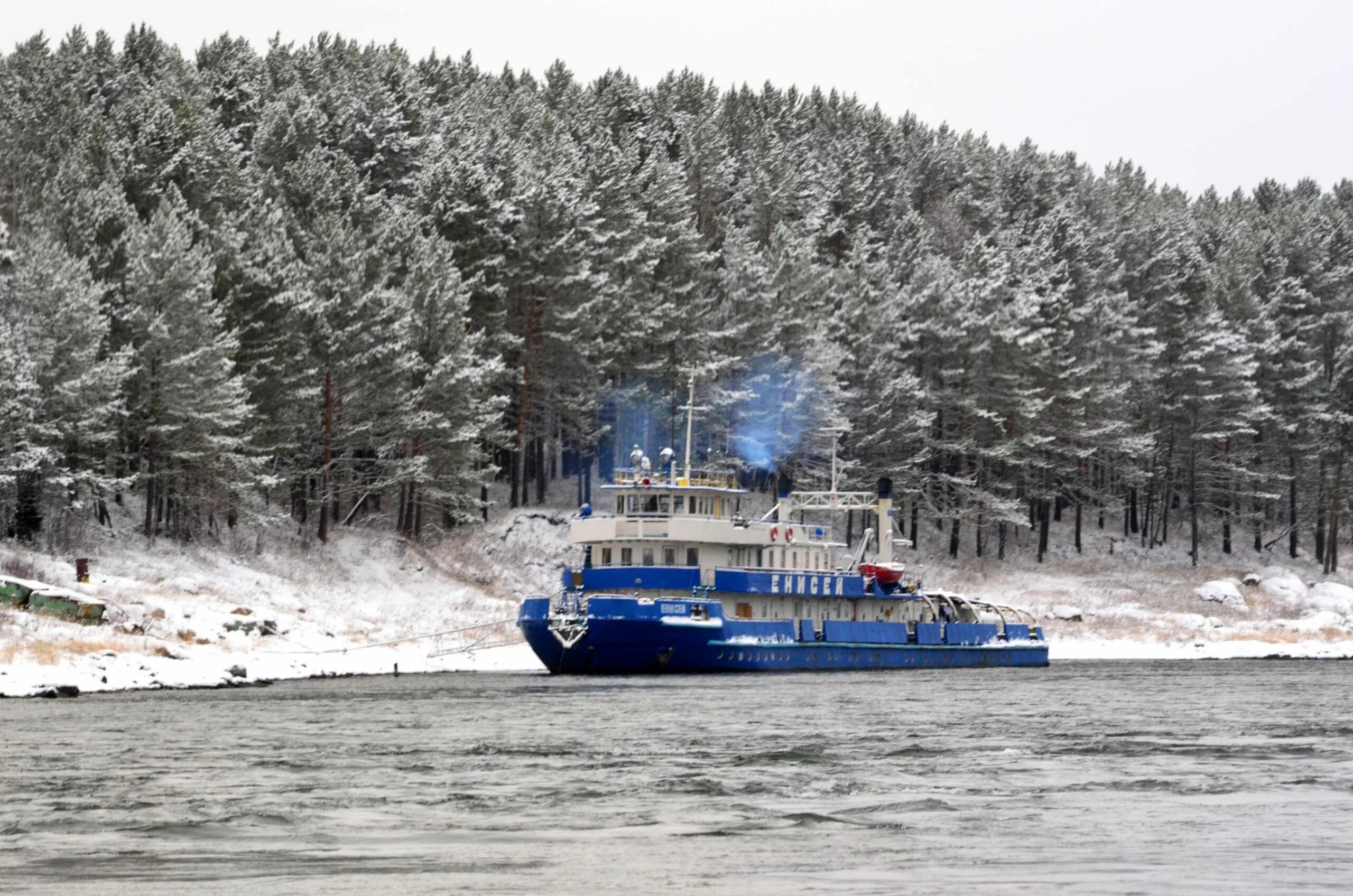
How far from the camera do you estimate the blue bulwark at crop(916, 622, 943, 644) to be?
7038 cm

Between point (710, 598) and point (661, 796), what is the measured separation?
1416 inches

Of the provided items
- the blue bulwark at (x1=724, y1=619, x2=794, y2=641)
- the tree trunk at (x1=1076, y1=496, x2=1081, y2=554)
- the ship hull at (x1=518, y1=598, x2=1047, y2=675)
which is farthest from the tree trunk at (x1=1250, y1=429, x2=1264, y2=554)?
the ship hull at (x1=518, y1=598, x2=1047, y2=675)

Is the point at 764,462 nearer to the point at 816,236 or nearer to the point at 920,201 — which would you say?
the point at 816,236

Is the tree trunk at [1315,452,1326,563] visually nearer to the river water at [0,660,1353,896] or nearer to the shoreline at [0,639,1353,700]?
the shoreline at [0,639,1353,700]

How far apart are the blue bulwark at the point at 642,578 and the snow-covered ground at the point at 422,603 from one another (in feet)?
13.3

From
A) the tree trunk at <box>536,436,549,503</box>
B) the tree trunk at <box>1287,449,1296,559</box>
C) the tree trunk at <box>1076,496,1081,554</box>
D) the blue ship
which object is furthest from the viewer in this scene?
the tree trunk at <box>1287,449,1296,559</box>

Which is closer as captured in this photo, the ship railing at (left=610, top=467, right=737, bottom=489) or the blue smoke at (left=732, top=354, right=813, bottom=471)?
the ship railing at (left=610, top=467, right=737, bottom=489)

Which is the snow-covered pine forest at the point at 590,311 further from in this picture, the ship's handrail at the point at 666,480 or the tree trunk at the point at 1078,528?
the ship's handrail at the point at 666,480

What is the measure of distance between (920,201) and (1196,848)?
113095mm

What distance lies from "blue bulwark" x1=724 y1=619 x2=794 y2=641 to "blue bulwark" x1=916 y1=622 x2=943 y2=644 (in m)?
7.64

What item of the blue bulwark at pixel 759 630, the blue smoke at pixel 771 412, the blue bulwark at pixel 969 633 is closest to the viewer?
the blue bulwark at pixel 759 630

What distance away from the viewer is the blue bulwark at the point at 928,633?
7038 centimetres

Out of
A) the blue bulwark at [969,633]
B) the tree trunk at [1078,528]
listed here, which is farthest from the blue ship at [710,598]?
the tree trunk at [1078,528]

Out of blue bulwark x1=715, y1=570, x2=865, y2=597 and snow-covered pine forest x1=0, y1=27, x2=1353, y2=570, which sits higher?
snow-covered pine forest x1=0, y1=27, x2=1353, y2=570
